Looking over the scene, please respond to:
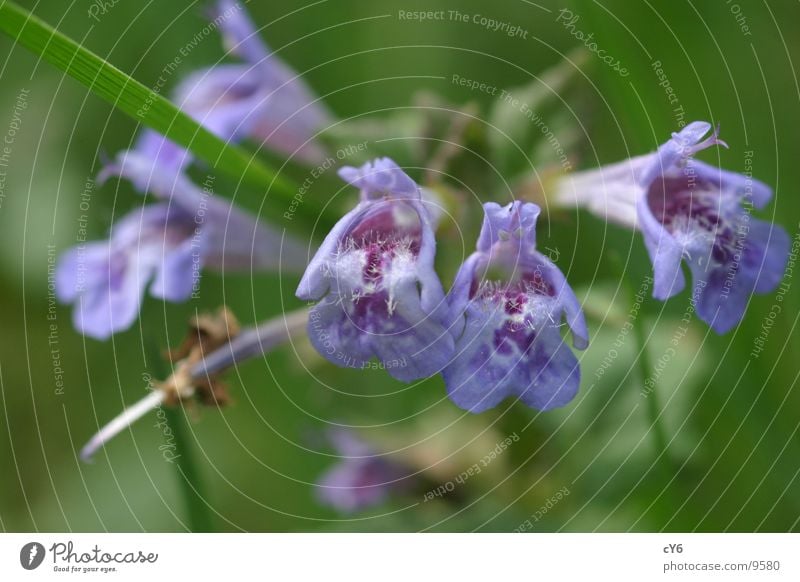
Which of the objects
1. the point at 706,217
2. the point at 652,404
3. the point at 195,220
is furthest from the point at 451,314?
the point at 195,220

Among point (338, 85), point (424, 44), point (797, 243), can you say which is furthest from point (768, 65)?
point (338, 85)

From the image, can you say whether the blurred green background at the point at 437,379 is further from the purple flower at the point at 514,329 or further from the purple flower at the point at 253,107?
the purple flower at the point at 514,329

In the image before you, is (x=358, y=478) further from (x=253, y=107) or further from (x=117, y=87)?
(x=117, y=87)

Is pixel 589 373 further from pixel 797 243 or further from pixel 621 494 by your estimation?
pixel 797 243

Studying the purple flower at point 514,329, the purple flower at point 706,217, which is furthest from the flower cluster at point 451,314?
the purple flower at point 706,217

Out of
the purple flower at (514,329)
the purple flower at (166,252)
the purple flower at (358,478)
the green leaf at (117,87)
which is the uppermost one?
the green leaf at (117,87)

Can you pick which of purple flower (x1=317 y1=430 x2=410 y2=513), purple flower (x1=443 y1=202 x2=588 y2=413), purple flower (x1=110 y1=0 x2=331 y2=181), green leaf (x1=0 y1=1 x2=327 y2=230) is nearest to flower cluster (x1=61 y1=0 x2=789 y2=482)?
purple flower (x1=443 y1=202 x2=588 y2=413)
